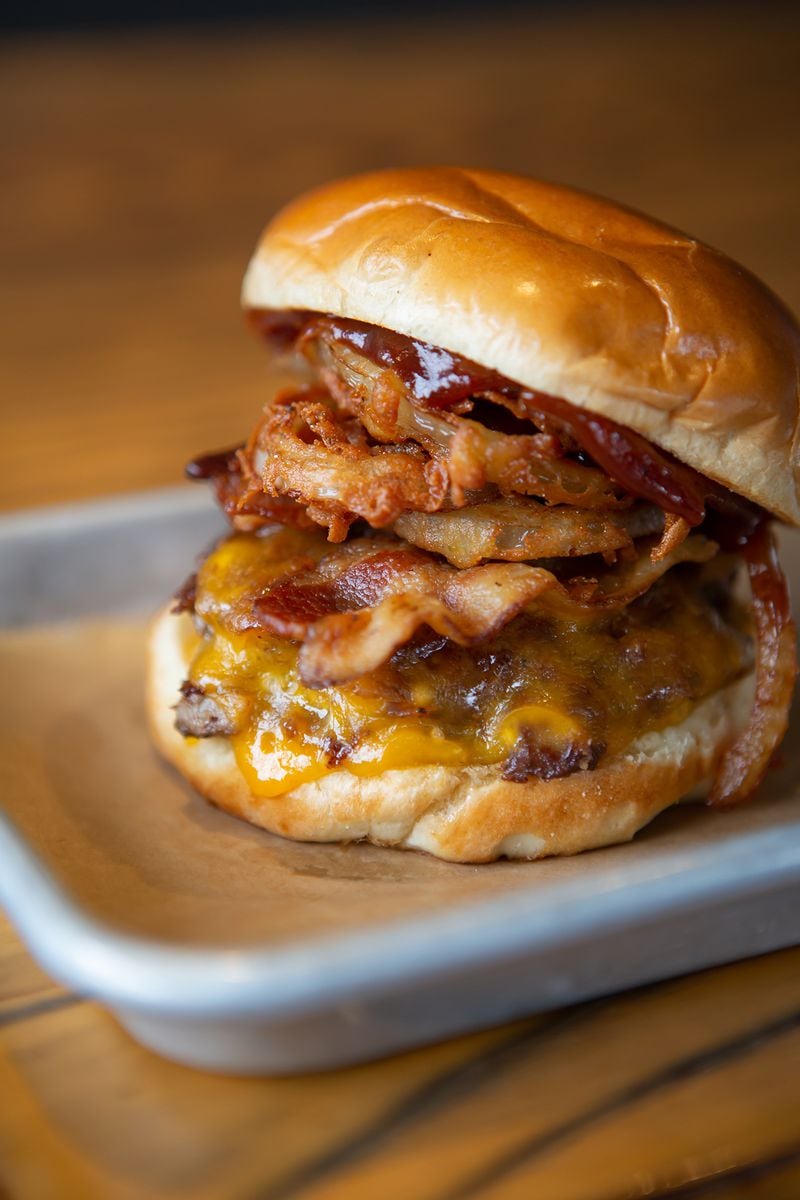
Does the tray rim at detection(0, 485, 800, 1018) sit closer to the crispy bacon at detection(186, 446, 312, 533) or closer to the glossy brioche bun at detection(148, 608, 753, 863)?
the glossy brioche bun at detection(148, 608, 753, 863)

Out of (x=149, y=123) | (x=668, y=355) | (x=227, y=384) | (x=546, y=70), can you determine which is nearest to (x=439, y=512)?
(x=668, y=355)

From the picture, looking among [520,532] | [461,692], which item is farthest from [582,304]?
[461,692]

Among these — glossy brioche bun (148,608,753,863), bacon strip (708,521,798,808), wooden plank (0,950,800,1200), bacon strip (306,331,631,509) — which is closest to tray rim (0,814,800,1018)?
wooden plank (0,950,800,1200)

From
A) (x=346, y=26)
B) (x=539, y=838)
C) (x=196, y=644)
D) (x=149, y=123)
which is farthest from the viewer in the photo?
(x=346, y=26)

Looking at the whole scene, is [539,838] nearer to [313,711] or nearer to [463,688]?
[463,688]

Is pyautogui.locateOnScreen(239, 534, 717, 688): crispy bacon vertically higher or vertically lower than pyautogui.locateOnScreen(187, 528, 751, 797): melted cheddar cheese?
higher

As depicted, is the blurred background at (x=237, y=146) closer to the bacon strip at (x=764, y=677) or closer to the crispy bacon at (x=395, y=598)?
the crispy bacon at (x=395, y=598)

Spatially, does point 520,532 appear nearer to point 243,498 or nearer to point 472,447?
point 472,447
